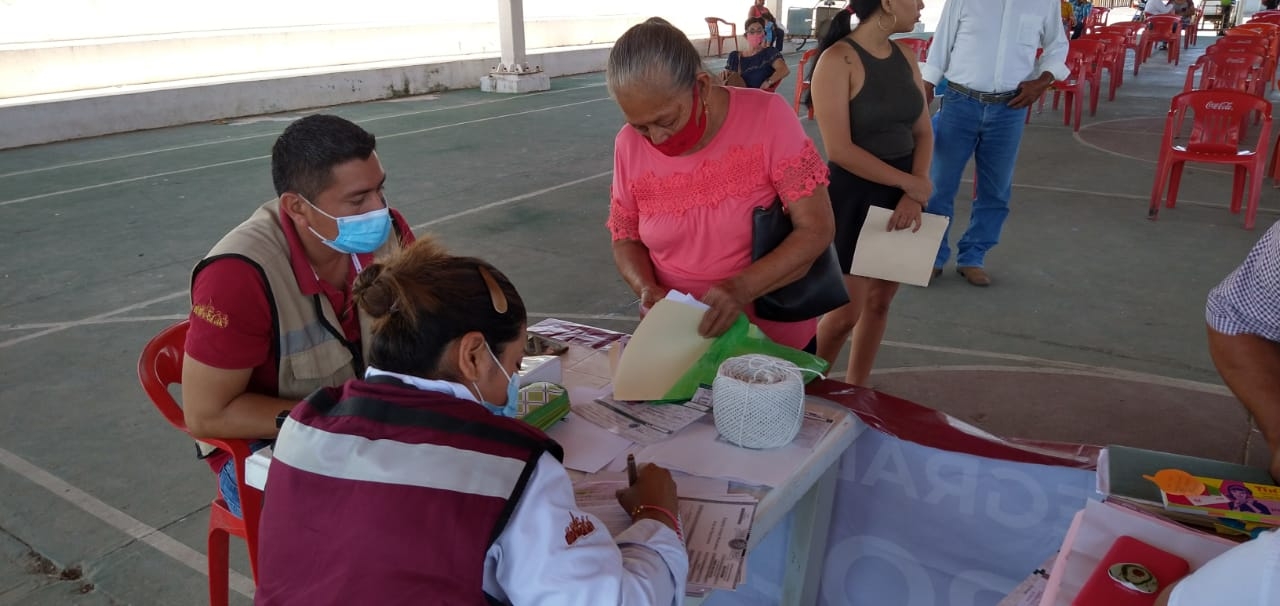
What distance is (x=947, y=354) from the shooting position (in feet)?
12.8

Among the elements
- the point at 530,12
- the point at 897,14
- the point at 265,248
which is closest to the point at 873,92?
the point at 897,14

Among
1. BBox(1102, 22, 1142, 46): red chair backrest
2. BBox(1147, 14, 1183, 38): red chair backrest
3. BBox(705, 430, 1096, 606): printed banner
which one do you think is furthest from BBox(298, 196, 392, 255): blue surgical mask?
BBox(1147, 14, 1183, 38): red chair backrest

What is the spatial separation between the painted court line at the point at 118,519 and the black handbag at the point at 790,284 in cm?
171

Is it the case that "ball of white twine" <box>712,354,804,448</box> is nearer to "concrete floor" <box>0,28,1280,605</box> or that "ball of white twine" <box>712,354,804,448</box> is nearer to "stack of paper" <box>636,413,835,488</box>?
"stack of paper" <box>636,413,835,488</box>

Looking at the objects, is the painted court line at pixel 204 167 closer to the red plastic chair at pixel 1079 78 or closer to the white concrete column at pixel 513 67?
the white concrete column at pixel 513 67

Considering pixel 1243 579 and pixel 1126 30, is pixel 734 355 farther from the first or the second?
pixel 1126 30

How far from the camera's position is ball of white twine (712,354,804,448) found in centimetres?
160

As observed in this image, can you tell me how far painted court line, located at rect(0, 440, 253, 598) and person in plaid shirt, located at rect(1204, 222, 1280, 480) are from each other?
8.21 ft

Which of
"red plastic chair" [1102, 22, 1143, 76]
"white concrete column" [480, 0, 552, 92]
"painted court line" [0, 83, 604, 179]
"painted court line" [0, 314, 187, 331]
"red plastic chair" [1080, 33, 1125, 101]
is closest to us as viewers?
"painted court line" [0, 314, 187, 331]

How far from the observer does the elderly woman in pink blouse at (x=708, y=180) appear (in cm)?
189

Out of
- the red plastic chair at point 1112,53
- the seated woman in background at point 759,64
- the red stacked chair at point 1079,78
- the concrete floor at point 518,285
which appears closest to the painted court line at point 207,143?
the concrete floor at point 518,285

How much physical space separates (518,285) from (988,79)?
2.72 metres

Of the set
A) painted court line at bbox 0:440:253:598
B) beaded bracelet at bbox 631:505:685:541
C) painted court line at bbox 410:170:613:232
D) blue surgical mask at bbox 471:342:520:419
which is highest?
blue surgical mask at bbox 471:342:520:419

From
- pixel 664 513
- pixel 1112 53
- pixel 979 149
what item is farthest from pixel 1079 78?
pixel 664 513
